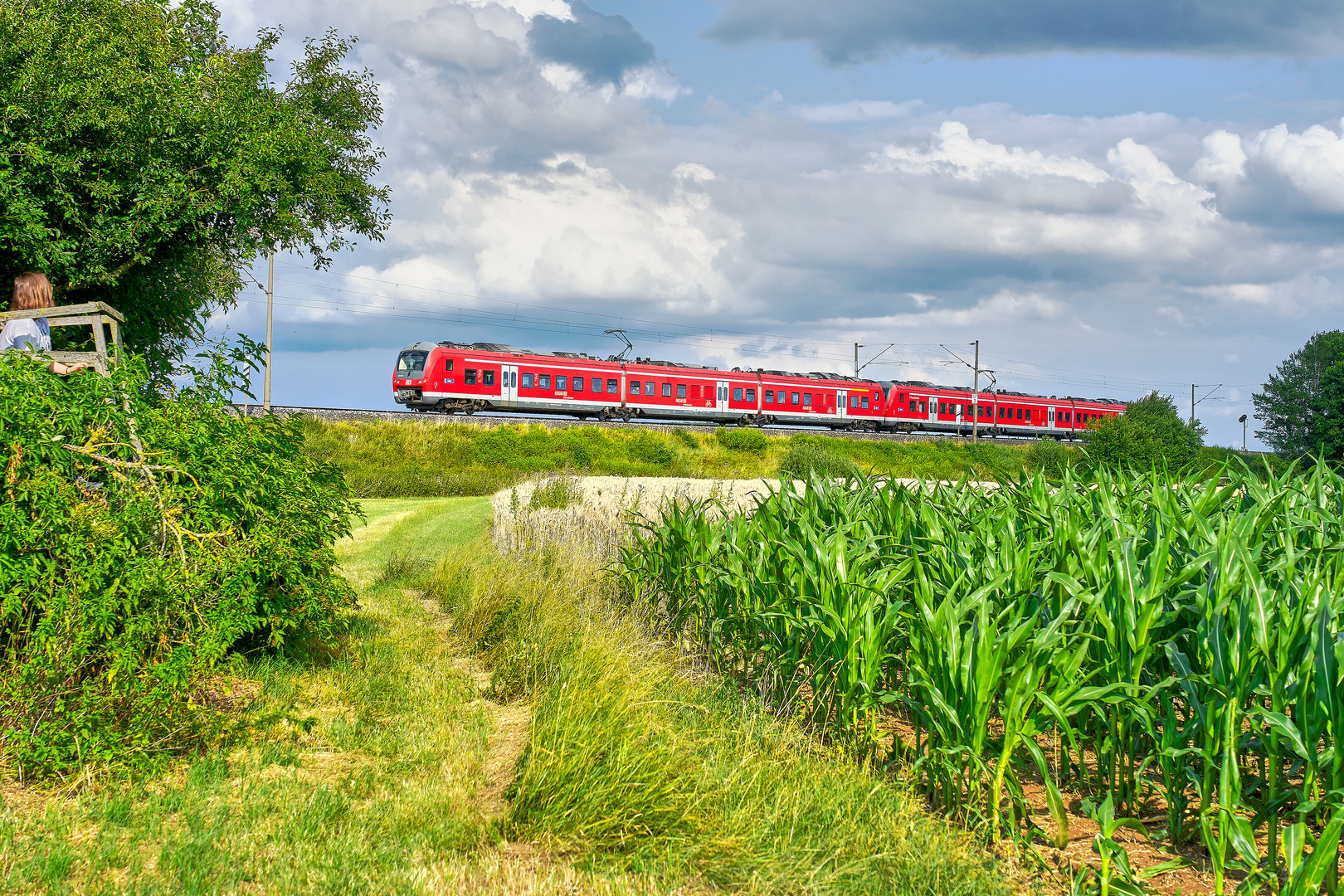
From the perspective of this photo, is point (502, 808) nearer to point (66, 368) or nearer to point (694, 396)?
point (66, 368)

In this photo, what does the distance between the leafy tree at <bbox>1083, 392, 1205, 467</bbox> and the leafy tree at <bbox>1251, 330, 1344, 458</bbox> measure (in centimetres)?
3445

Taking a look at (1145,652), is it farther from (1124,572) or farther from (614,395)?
(614,395)

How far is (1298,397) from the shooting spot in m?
67.3

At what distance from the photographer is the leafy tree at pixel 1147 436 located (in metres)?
30.4

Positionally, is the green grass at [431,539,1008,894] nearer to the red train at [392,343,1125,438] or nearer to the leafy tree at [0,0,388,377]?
the leafy tree at [0,0,388,377]

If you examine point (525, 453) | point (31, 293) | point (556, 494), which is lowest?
point (556, 494)

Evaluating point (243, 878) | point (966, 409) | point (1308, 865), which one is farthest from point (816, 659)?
point (966, 409)

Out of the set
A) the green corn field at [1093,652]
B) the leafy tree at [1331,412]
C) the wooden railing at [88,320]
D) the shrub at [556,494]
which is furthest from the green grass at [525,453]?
the leafy tree at [1331,412]

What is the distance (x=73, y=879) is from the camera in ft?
10.7

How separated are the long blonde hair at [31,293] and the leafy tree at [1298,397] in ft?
240

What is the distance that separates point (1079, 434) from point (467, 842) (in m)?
50.1

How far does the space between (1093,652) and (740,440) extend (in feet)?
101

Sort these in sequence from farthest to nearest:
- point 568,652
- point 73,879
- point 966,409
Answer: point 966,409, point 568,652, point 73,879

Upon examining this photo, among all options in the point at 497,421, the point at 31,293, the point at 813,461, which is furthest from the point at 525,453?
the point at 31,293
